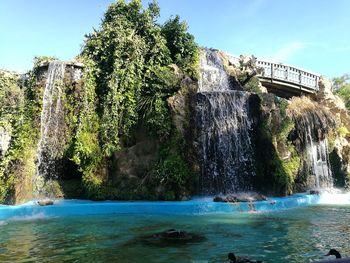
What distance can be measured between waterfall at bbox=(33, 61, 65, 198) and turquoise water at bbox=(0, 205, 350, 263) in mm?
3123

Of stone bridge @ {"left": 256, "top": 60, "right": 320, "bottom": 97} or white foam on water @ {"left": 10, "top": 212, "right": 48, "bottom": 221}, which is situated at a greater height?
stone bridge @ {"left": 256, "top": 60, "right": 320, "bottom": 97}

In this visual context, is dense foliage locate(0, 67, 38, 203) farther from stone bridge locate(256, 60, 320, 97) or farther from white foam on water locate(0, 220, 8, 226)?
stone bridge locate(256, 60, 320, 97)

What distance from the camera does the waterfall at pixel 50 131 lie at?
14656mm

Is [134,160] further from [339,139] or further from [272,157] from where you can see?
[339,139]

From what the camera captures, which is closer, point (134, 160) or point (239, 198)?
point (239, 198)

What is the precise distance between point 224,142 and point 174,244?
26.4 feet

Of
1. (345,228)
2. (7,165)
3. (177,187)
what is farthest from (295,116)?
(7,165)

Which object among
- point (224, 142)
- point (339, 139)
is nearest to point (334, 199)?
point (224, 142)

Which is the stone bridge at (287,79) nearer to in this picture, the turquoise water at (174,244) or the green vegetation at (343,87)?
the green vegetation at (343,87)

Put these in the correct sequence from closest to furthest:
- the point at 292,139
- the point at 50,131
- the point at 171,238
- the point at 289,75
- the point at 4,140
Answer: the point at 171,238 < the point at 4,140 < the point at 50,131 < the point at 292,139 < the point at 289,75

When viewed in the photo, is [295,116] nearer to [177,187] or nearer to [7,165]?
[177,187]

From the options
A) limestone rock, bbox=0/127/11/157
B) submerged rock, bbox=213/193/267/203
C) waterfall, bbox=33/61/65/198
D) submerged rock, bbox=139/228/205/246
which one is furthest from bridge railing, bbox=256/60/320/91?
submerged rock, bbox=139/228/205/246

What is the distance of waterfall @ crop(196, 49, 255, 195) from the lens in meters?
14.5

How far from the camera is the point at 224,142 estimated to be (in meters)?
14.9
